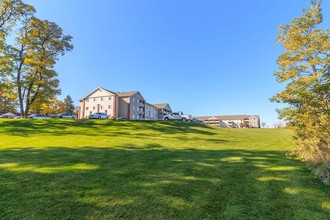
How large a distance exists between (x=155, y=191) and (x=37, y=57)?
31.5 metres

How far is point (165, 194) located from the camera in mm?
3947

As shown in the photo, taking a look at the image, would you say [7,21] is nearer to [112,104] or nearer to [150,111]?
[112,104]

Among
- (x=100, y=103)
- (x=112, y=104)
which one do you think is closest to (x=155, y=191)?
(x=112, y=104)

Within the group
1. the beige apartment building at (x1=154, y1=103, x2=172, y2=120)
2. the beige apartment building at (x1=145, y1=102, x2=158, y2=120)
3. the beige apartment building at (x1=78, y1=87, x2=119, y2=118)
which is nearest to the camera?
the beige apartment building at (x1=78, y1=87, x2=119, y2=118)

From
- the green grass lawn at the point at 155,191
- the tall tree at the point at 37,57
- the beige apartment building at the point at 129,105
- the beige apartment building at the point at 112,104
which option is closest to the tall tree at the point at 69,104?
the beige apartment building at the point at 112,104

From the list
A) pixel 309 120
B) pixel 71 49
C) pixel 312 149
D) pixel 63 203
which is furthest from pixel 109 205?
pixel 71 49

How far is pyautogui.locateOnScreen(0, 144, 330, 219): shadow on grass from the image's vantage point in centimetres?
331

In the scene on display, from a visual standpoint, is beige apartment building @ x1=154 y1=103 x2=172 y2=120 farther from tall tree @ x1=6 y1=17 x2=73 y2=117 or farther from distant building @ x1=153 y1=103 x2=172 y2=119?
tall tree @ x1=6 y1=17 x2=73 y2=117

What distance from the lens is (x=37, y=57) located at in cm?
2844

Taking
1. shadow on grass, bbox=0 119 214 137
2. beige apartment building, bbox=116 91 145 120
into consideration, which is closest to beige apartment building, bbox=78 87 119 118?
beige apartment building, bbox=116 91 145 120

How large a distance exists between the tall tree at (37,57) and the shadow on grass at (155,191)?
25.8 m

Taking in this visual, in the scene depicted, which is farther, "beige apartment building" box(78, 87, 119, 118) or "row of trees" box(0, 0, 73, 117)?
"beige apartment building" box(78, 87, 119, 118)

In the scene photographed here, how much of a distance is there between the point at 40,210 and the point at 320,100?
857 centimetres

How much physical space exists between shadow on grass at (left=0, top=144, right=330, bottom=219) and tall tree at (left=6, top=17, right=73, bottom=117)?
25.8m
